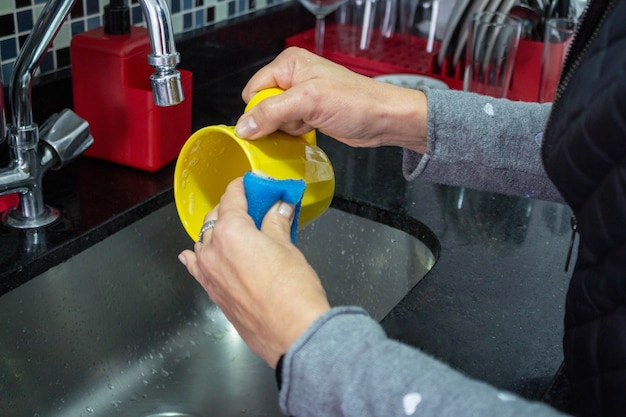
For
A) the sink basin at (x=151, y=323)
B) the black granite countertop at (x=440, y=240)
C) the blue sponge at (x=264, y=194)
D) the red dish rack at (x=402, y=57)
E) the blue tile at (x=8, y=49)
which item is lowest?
the sink basin at (x=151, y=323)

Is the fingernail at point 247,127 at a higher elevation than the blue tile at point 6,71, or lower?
higher

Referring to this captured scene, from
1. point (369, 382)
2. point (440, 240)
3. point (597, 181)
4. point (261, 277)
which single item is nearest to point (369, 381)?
point (369, 382)

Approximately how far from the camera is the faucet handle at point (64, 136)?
967mm

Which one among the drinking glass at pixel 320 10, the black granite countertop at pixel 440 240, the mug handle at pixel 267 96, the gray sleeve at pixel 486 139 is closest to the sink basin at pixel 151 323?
the black granite countertop at pixel 440 240

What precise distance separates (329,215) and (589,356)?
0.57 m

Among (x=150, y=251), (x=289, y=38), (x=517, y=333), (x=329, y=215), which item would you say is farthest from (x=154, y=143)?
(x=289, y=38)

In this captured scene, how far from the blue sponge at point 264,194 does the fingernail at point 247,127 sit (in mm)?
71

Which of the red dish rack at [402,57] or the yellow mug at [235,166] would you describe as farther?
the red dish rack at [402,57]

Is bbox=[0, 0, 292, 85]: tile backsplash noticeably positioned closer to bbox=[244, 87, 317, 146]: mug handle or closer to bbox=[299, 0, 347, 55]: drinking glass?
bbox=[299, 0, 347, 55]: drinking glass

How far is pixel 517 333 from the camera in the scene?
829mm

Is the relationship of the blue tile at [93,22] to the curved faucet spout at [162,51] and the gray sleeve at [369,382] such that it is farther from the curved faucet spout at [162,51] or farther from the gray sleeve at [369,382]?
the gray sleeve at [369,382]

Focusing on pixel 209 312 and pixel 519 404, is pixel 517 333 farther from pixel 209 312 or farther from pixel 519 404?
pixel 209 312

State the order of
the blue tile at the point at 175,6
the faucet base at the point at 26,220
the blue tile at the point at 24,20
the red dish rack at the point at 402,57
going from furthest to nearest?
the red dish rack at the point at 402,57 → the blue tile at the point at 175,6 → the blue tile at the point at 24,20 → the faucet base at the point at 26,220

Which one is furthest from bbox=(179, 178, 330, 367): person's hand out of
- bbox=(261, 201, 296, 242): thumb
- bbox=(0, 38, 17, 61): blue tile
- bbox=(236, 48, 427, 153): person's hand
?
bbox=(0, 38, 17, 61): blue tile
